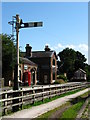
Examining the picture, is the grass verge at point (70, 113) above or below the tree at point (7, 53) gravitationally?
below

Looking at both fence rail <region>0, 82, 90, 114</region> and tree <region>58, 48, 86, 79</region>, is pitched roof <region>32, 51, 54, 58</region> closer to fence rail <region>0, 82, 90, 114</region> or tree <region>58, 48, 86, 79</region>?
tree <region>58, 48, 86, 79</region>

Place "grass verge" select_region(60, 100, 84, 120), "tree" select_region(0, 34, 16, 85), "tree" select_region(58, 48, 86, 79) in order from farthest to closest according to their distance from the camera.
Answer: "tree" select_region(58, 48, 86, 79)
"tree" select_region(0, 34, 16, 85)
"grass verge" select_region(60, 100, 84, 120)

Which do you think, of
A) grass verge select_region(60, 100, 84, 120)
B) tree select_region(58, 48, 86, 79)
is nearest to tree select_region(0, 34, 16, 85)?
grass verge select_region(60, 100, 84, 120)

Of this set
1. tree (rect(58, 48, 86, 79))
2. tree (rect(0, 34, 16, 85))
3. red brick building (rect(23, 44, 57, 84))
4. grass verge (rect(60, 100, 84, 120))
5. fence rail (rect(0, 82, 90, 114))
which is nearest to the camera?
grass verge (rect(60, 100, 84, 120))

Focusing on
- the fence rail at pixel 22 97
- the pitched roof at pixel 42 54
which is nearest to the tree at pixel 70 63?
the pitched roof at pixel 42 54

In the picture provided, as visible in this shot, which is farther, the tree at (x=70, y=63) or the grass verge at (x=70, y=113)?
the tree at (x=70, y=63)

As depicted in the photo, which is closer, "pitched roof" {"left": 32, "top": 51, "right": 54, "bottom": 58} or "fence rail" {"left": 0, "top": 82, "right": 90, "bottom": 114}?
"fence rail" {"left": 0, "top": 82, "right": 90, "bottom": 114}

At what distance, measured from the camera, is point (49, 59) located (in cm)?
6225

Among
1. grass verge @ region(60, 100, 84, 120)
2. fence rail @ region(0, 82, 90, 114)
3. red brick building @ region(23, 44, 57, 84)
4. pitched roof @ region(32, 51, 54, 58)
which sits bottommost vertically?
grass verge @ region(60, 100, 84, 120)

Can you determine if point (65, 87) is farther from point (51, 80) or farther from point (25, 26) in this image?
point (51, 80)

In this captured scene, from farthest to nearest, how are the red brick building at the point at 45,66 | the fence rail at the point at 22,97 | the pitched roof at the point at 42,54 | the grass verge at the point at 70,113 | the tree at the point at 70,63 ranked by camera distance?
1. the tree at the point at 70,63
2. the pitched roof at the point at 42,54
3. the red brick building at the point at 45,66
4. the fence rail at the point at 22,97
5. the grass verge at the point at 70,113

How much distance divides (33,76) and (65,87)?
102ft

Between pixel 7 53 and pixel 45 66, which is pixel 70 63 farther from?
pixel 7 53

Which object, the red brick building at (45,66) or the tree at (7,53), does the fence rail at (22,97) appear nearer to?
the tree at (7,53)
